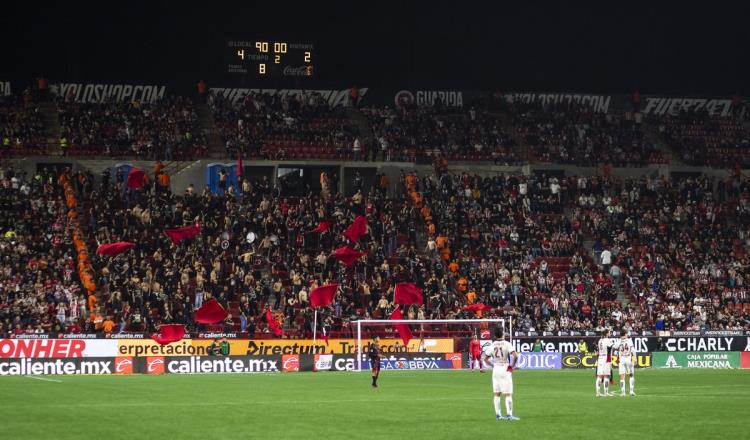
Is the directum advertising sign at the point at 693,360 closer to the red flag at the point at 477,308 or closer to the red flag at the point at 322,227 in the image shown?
the red flag at the point at 477,308

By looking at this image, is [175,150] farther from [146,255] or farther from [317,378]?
[317,378]

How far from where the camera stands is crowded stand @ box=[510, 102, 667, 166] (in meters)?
71.3

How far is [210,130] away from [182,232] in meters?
15.1

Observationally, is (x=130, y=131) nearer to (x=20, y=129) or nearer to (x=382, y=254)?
(x=20, y=129)

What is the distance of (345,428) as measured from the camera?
82.9ft

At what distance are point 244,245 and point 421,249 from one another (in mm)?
10155

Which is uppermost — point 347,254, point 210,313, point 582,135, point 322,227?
point 582,135

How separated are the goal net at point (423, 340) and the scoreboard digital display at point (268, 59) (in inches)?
778

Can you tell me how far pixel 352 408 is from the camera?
101 feet

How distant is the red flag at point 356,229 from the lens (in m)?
55.5

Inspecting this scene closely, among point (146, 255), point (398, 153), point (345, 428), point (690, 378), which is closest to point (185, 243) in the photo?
point (146, 255)

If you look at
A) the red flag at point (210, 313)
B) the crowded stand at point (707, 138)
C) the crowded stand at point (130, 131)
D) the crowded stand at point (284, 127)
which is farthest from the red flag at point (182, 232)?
the crowded stand at point (707, 138)

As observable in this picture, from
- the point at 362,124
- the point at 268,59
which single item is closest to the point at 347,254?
the point at 268,59

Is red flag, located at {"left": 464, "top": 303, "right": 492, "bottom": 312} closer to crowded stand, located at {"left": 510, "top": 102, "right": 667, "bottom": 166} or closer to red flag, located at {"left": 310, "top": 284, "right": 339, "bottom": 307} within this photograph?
red flag, located at {"left": 310, "top": 284, "right": 339, "bottom": 307}
